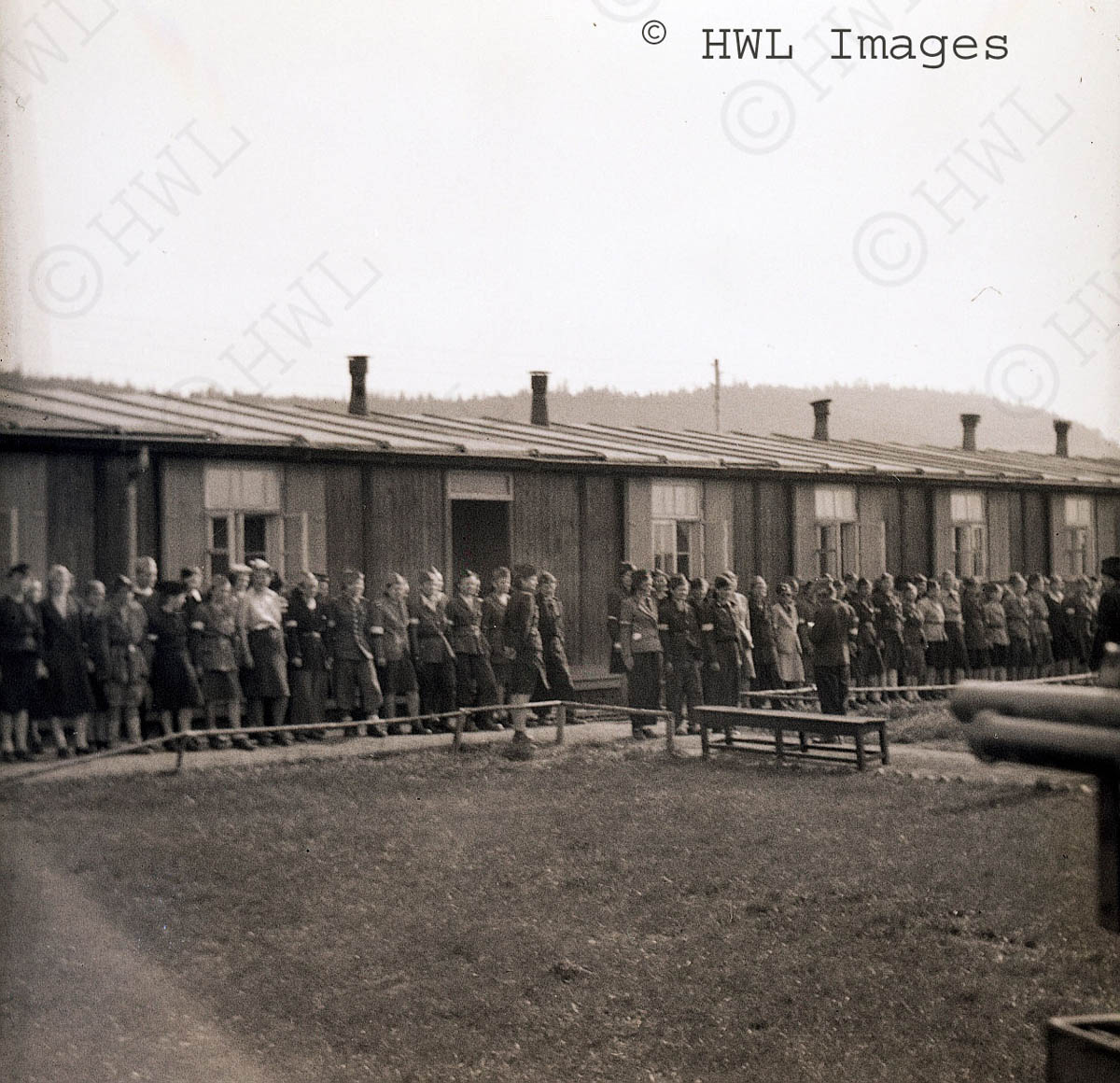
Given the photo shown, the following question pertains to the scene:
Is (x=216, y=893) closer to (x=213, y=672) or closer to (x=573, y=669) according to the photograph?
(x=213, y=672)

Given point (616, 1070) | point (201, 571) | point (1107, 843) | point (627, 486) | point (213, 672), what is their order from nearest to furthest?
point (1107, 843), point (616, 1070), point (201, 571), point (213, 672), point (627, 486)

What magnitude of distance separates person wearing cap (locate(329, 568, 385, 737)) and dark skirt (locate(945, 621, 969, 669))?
3.02 metres

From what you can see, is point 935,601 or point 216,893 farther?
point 935,601

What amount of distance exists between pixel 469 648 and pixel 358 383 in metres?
1.45

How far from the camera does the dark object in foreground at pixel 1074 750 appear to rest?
1.78 m

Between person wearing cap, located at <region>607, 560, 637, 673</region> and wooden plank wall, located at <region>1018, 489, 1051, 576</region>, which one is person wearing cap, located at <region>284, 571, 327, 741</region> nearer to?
person wearing cap, located at <region>607, 560, 637, 673</region>

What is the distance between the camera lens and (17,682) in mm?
4352

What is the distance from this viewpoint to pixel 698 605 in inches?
234

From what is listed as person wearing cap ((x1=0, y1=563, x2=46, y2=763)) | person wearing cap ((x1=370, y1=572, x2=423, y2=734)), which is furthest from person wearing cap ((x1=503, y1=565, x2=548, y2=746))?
person wearing cap ((x1=0, y1=563, x2=46, y2=763))

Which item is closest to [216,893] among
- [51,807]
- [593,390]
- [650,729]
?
[51,807]

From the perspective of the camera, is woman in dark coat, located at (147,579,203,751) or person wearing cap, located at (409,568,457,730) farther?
person wearing cap, located at (409,568,457,730)

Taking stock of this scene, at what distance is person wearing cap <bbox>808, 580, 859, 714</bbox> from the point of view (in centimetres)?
564

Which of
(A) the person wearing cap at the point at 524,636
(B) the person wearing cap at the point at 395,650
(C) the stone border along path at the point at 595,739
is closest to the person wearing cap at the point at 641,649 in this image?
(C) the stone border along path at the point at 595,739

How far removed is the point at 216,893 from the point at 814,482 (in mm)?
3493
